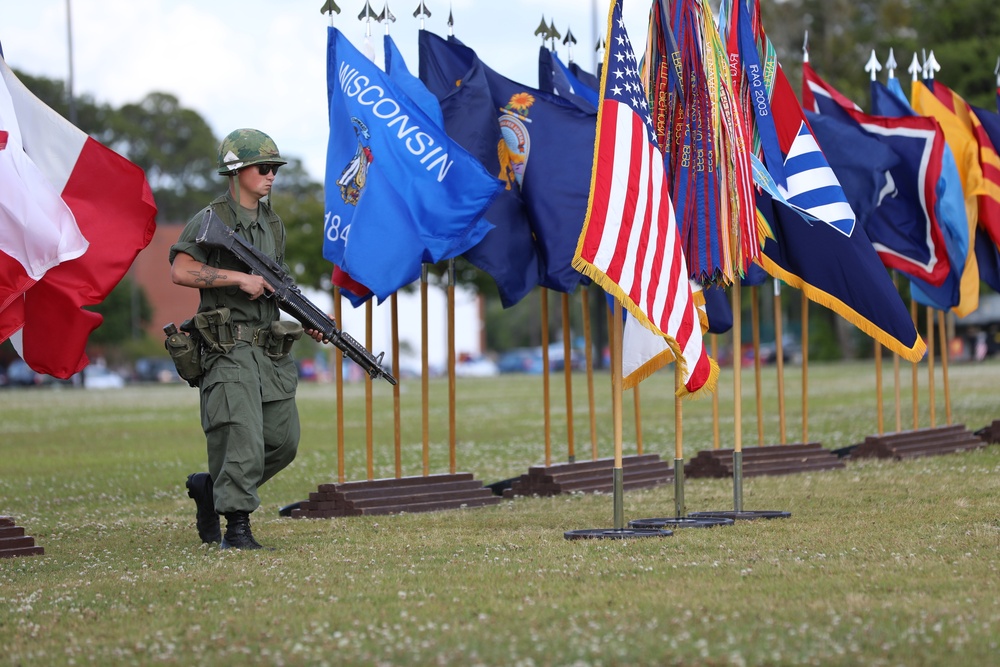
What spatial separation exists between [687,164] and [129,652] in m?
5.41

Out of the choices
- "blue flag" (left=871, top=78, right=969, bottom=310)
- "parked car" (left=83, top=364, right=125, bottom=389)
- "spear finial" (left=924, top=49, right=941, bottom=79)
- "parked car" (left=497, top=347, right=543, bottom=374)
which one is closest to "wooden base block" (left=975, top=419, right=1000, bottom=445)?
"blue flag" (left=871, top=78, right=969, bottom=310)

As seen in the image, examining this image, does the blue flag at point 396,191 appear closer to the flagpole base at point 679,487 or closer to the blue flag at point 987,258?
the flagpole base at point 679,487

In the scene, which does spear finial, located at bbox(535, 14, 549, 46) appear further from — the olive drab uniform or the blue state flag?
the olive drab uniform

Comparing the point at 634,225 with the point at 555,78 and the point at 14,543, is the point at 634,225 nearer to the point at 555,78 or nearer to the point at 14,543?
the point at 14,543

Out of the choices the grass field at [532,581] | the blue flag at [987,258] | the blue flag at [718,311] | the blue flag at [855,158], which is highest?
the blue flag at [855,158]

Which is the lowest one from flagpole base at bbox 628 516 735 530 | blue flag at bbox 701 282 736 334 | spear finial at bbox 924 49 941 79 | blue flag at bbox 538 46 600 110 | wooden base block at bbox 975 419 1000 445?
flagpole base at bbox 628 516 735 530

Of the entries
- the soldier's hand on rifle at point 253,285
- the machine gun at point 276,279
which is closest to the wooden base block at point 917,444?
the machine gun at point 276,279

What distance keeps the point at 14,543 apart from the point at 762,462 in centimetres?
713

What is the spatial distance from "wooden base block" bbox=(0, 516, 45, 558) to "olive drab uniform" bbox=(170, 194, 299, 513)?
125cm

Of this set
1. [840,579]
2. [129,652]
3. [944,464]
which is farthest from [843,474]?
[129,652]

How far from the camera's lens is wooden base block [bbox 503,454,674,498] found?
39.3 feet

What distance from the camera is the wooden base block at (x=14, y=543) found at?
8.88 meters

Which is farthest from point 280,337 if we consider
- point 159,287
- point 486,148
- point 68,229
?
point 159,287

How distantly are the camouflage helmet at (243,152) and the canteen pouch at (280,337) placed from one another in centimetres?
103
